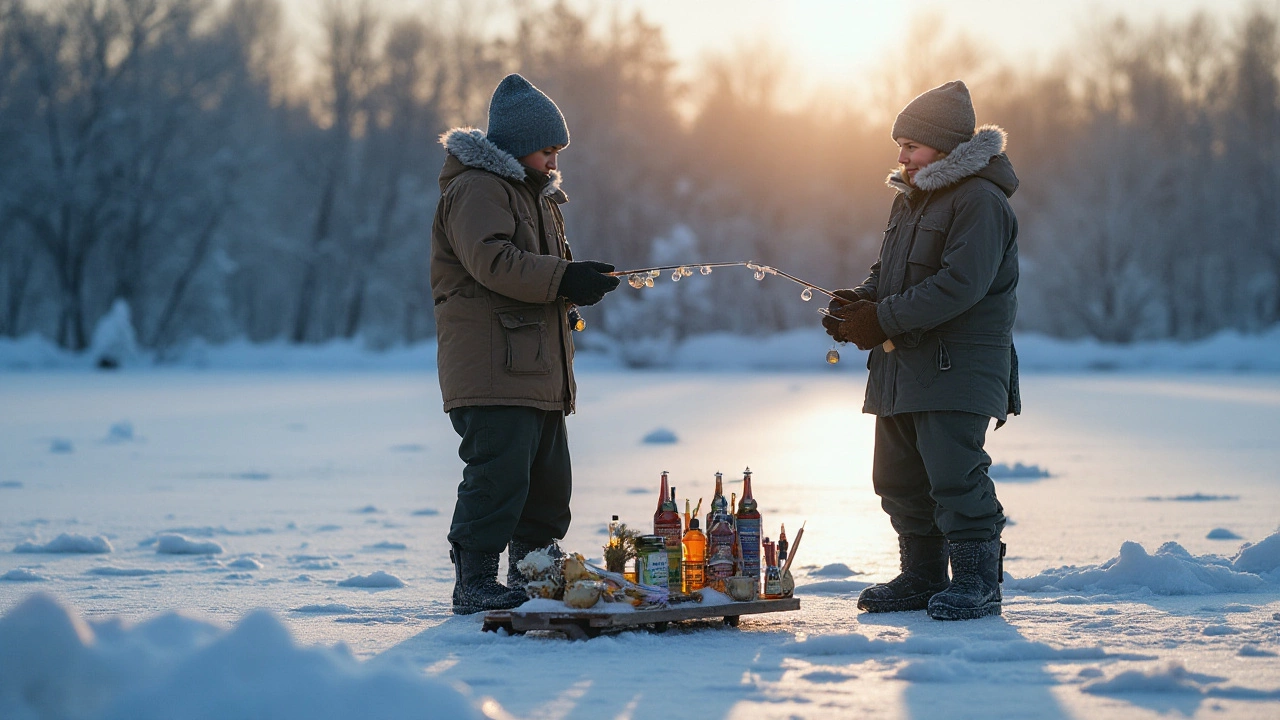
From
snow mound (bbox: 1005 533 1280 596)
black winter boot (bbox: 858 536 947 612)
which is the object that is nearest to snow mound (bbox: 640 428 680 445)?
snow mound (bbox: 1005 533 1280 596)

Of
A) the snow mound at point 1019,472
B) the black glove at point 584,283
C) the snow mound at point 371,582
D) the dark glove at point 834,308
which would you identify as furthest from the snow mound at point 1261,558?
the snow mound at point 1019,472

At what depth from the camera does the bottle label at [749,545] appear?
501 centimetres

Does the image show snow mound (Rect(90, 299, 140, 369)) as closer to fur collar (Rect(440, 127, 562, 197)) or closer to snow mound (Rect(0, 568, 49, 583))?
snow mound (Rect(0, 568, 49, 583))

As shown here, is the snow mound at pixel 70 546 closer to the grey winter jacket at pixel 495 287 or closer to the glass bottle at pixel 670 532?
the grey winter jacket at pixel 495 287

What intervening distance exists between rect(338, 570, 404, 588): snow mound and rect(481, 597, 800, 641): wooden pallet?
1365mm

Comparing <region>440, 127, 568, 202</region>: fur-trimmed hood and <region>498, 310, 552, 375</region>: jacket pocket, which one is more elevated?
<region>440, 127, 568, 202</region>: fur-trimmed hood

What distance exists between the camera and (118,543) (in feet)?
23.8

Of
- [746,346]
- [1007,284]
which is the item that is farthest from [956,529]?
[746,346]

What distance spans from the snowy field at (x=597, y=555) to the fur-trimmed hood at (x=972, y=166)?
5.36 feet

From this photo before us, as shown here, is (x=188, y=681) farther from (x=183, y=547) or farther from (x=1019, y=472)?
(x=1019, y=472)

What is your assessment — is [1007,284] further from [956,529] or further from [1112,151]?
[1112,151]

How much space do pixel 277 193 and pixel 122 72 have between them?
9.72 metres

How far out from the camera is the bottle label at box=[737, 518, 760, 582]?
16.4 feet

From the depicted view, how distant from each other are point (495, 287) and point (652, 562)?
1.15 m
